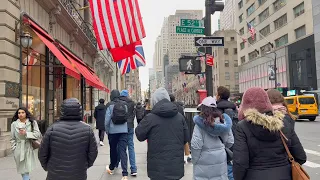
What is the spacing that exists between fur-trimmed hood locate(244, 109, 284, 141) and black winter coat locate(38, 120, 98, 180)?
2040 mm

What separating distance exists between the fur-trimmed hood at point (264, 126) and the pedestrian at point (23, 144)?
4.40 metres

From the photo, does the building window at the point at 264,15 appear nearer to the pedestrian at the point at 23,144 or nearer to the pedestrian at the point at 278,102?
the pedestrian at the point at 23,144

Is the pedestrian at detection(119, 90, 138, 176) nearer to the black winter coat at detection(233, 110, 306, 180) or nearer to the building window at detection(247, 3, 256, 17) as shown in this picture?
the black winter coat at detection(233, 110, 306, 180)

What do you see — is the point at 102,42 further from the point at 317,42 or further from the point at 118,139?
the point at 317,42

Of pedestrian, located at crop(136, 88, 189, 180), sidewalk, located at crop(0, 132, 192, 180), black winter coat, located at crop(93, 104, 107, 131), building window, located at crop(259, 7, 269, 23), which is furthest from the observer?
building window, located at crop(259, 7, 269, 23)

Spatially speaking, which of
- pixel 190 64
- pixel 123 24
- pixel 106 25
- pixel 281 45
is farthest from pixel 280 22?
pixel 190 64

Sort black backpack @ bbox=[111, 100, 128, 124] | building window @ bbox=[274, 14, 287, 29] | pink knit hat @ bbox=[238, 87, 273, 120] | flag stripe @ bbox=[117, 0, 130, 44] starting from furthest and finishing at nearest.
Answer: building window @ bbox=[274, 14, 287, 29]
flag stripe @ bbox=[117, 0, 130, 44]
black backpack @ bbox=[111, 100, 128, 124]
pink knit hat @ bbox=[238, 87, 273, 120]

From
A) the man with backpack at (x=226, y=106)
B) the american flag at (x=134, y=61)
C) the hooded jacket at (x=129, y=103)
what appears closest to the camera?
the man with backpack at (x=226, y=106)

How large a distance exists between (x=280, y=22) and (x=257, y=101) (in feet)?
177

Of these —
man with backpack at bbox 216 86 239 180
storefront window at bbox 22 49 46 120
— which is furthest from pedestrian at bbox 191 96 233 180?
storefront window at bbox 22 49 46 120

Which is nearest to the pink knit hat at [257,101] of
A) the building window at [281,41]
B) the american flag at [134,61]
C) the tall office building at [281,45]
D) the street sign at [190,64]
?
the street sign at [190,64]

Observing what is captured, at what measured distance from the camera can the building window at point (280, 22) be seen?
51.1m

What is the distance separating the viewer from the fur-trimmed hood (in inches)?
125

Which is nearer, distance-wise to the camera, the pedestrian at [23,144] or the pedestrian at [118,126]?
the pedestrian at [23,144]
